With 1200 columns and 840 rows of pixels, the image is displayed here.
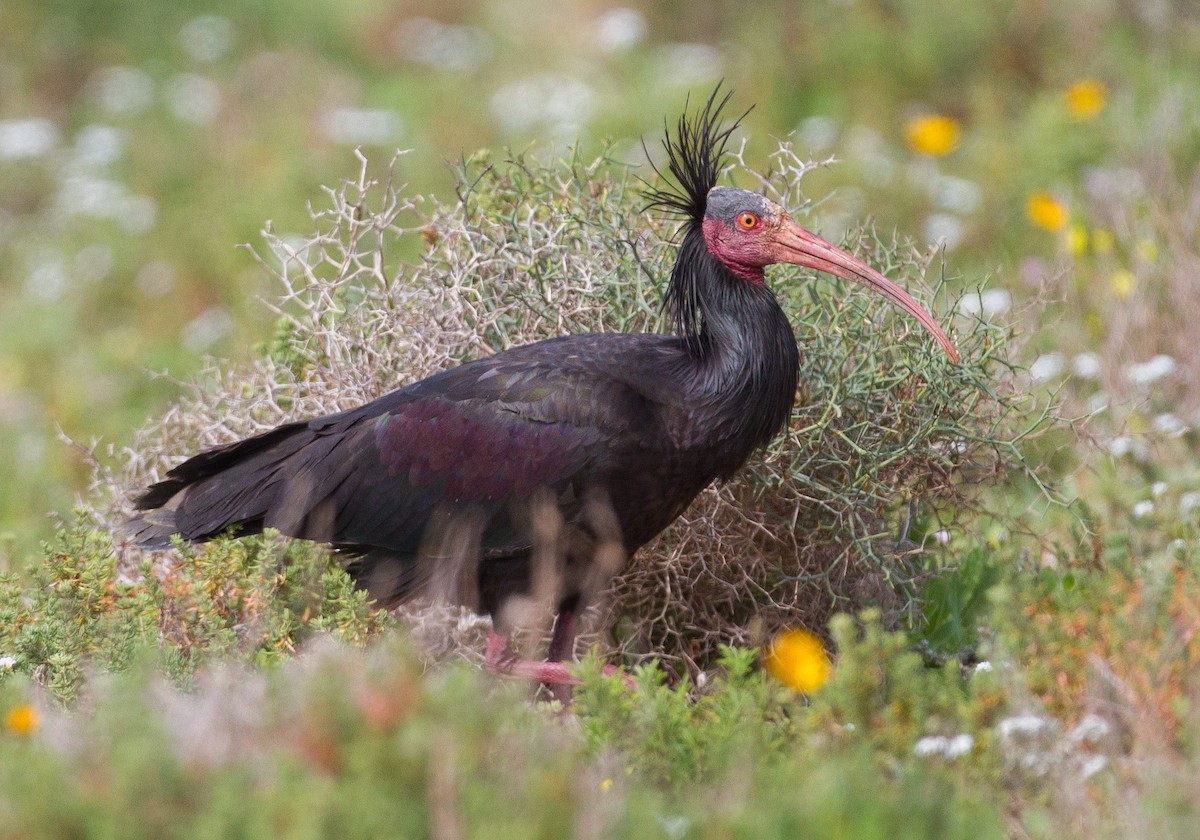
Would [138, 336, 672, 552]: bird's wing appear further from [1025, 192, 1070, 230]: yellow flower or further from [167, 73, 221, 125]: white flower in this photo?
[167, 73, 221, 125]: white flower

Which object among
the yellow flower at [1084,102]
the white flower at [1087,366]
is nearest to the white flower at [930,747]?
the white flower at [1087,366]

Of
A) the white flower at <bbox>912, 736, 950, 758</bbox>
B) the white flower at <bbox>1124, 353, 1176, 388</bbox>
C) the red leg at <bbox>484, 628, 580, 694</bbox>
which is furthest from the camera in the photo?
the white flower at <bbox>1124, 353, 1176, 388</bbox>

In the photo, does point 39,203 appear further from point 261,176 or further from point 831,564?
point 831,564

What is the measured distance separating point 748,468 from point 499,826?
2.01 m

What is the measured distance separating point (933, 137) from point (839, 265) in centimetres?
522

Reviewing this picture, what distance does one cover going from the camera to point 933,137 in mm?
9172

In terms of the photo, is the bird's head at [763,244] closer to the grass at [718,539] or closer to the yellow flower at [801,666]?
the grass at [718,539]

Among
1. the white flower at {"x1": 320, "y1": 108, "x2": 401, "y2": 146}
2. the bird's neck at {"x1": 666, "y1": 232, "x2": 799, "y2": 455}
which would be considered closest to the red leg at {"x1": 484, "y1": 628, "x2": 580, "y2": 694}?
the bird's neck at {"x1": 666, "y1": 232, "x2": 799, "y2": 455}

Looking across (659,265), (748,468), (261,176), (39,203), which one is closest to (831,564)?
(748,468)

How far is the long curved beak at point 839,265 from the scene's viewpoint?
421 centimetres

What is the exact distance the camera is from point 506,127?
1037 cm

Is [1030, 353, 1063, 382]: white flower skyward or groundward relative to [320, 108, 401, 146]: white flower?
groundward

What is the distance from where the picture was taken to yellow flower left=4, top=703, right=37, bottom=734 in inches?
128

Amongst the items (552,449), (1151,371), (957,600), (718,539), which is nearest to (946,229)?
(1151,371)
